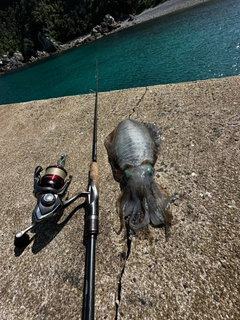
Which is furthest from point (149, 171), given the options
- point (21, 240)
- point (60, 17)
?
point (60, 17)

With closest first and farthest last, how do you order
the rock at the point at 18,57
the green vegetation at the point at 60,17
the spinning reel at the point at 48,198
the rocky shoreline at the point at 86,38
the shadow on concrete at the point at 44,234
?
the spinning reel at the point at 48,198, the shadow on concrete at the point at 44,234, the rocky shoreline at the point at 86,38, the rock at the point at 18,57, the green vegetation at the point at 60,17

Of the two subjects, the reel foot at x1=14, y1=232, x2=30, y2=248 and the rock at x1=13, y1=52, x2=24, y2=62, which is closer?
the reel foot at x1=14, y1=232, x2=30, y2=248

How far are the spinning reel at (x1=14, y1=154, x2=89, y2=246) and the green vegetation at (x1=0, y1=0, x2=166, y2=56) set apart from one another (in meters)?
106

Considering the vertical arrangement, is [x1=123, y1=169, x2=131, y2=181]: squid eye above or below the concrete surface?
above

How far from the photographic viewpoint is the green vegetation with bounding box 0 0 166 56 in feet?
294

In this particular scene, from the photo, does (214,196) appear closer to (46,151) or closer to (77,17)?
(46,151)

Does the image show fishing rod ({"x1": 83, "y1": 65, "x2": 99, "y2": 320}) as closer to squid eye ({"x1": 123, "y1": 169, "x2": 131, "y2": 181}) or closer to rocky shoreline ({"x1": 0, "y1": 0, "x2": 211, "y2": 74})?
squid eye ({"x1": 123, "y1": 169, "x2": 131, "y2": 181})

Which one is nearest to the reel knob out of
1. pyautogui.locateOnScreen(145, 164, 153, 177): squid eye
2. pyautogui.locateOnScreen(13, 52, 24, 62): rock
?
pyautogui.locateOnScreen(145, 164, 153, 177): squid eye

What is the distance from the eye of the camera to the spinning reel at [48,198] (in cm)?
246

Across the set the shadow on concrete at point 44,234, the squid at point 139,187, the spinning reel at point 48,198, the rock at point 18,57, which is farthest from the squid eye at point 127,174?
the rock at point 18,57

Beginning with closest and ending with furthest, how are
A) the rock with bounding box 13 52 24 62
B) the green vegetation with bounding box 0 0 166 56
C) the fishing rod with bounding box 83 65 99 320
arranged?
1. the fishing rod with bounding box 83 65 99 320
2. the rock with bounding box 13 52 24 62
3. the green vegetation with bounding box 0 0 166 56

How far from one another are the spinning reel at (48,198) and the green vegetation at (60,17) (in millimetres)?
105580

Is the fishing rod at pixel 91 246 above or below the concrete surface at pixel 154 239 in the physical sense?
above

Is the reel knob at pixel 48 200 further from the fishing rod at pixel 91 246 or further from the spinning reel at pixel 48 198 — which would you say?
the fishing rod at pixel 91 246
